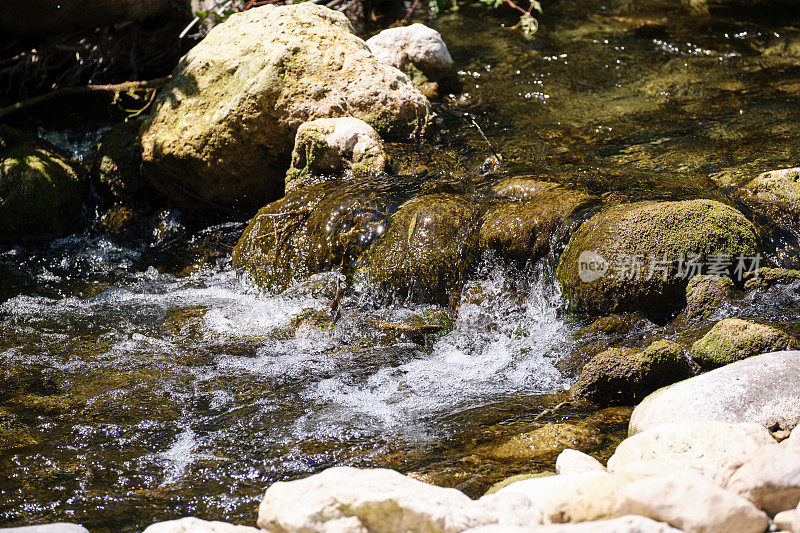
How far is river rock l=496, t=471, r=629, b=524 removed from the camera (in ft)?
8.96

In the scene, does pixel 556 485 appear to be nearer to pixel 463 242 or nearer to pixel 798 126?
pixel 463 242

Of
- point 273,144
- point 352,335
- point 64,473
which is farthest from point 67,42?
point 64,473

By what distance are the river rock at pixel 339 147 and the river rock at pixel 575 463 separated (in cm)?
385

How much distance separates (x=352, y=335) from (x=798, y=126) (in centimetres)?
508

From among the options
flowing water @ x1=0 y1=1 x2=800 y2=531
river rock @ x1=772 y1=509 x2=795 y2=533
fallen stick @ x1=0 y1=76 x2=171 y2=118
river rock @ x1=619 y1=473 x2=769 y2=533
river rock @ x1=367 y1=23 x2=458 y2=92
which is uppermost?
river rock @ x1=367 y1=23 x2=458 y2=92

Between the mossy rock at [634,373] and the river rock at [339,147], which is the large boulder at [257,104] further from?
the mossy rock at [634,373]

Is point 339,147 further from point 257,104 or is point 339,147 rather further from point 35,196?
point 35,196

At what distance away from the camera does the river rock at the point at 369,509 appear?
8.93 feet

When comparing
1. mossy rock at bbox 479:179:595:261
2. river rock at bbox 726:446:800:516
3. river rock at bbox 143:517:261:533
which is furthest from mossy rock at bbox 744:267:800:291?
river rock at bbox 143:517:261:533

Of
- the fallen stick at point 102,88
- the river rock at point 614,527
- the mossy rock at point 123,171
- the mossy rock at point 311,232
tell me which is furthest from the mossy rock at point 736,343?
the fallen stick at point 102,88

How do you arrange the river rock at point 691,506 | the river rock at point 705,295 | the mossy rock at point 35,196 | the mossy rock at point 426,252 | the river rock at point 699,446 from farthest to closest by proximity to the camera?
the mossy rock at point 35,196 < the mossy rock at point 426,252 < the river rock at point 705,295 < the river rock at point 699,446 < the river rock at point 691,506

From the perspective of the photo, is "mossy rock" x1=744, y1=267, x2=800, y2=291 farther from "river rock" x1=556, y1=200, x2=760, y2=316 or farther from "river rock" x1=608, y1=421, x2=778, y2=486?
"river rock" x1=608, y1=421, x2=778, y2=486

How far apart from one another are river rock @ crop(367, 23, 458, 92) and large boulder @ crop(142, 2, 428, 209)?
3.95 ft

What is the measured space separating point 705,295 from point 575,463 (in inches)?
76.1
